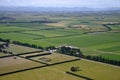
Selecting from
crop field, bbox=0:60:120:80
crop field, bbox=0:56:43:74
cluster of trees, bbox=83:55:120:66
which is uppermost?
cluster of trees, bbox=83:55:120:66

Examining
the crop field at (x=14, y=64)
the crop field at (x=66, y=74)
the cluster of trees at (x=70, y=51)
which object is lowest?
the crop field at (x=66, y=74)

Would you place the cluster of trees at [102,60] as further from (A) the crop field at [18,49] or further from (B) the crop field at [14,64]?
(A) the crop field at [18,49]

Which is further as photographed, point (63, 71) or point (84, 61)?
point (84, 61)

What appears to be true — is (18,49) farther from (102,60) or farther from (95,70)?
(95,70)

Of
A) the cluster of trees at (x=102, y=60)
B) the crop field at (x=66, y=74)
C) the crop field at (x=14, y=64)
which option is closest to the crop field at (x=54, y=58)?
the crop field at (x=14, y=64)

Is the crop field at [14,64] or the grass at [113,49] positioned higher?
the grass at [113,49]

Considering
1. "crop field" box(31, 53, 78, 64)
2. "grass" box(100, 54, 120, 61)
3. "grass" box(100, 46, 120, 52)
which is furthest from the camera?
"grass" box(100, 46, 120, 52)

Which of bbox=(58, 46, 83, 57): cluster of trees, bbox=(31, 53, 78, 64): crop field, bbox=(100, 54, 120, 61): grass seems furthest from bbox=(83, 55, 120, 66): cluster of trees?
bbox=(31, 53, 78, 64): crop field

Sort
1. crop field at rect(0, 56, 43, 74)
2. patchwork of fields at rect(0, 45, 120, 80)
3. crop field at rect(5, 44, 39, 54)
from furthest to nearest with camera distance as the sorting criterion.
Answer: crop field at rect(5, 44, 39, 54), crop field at rect(0, 56, 43, 74), patchwork of fields at rect(0, 45, 120, 80)

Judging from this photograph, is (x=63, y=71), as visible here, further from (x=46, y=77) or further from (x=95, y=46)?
(x=95, y=46)

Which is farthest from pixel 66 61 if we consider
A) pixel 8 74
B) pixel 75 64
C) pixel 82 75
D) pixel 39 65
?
pixel 8 74

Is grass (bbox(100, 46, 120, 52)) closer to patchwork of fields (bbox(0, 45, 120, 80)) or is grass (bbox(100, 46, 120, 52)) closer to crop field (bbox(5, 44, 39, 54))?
patchwork of fields (bbox(0, 45, 120, 80))
